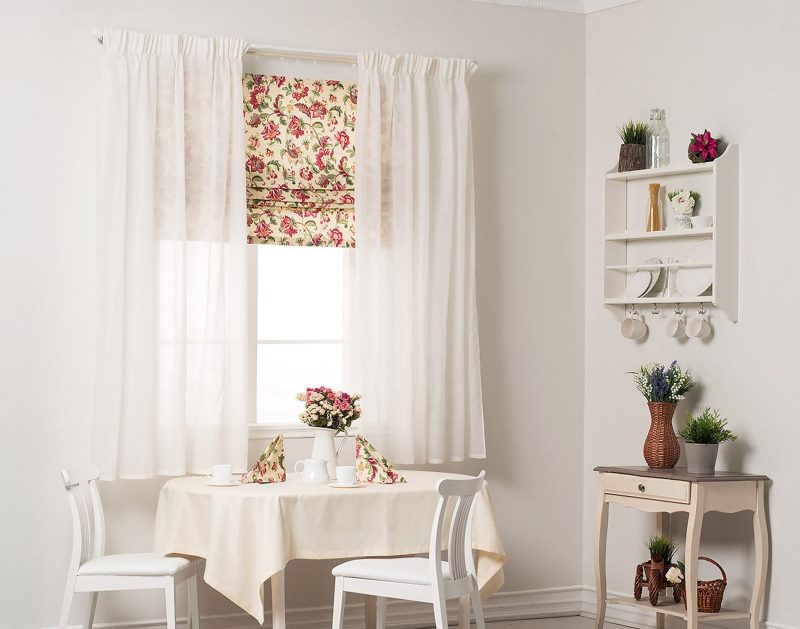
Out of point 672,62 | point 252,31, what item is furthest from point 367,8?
point 672,62

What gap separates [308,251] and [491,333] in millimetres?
965

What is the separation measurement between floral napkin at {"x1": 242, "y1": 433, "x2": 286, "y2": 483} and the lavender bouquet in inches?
63.2

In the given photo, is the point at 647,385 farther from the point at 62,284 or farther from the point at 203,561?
the point at 62,284

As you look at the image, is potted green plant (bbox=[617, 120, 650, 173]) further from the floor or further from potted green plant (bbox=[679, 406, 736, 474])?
the floor

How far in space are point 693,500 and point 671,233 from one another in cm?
119

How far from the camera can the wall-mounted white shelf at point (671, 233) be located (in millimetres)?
4273

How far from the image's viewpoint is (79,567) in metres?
3.59

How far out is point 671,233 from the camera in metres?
4.45

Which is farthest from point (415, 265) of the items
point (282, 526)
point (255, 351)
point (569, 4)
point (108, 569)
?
point (108, 569)

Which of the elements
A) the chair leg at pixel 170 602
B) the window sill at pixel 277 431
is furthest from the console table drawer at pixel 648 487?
the chair leg at pixel 170 602

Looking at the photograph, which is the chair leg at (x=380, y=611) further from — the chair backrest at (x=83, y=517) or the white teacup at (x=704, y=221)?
the white teacup at (x=704, y=221)

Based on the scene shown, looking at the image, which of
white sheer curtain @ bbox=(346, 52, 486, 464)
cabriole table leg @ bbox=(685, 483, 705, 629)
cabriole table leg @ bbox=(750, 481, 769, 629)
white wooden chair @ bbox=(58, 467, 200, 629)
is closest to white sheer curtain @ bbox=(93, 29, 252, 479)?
white wooden chair @ bbox=(58, 467, 200, 629)

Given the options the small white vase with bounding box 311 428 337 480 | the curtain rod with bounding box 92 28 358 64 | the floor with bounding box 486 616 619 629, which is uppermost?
the curtain rod with bounding box 92 28 358 64

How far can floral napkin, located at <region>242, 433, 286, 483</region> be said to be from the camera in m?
3.81
